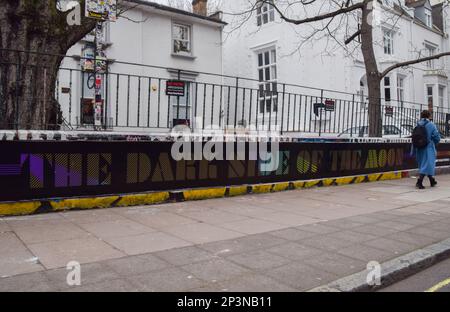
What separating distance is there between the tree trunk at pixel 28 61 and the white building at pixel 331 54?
12.6 meters

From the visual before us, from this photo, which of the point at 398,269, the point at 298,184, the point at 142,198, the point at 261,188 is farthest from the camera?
the point at 298,184

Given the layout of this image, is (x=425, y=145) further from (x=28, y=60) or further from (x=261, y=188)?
(x=28, y=60)

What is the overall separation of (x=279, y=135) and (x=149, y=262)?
574cm

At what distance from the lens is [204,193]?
8.12 metres

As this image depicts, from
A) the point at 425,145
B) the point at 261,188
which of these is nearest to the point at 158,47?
the point at 261,188

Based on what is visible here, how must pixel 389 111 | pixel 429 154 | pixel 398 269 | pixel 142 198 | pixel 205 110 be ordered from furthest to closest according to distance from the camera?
pixel 389 111 → pixel 429 154 → pixel 205 110 → pixel 142 198 → pixel 398 269

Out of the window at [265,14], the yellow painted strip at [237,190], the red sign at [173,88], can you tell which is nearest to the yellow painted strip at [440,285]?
the yellow painted strip at [237,190]

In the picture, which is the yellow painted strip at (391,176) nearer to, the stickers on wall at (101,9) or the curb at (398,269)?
the curb at (398,269)

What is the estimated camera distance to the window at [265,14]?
2453 cm

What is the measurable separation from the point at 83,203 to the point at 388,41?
25608mm

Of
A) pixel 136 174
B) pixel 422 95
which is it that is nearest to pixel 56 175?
pixel 136 174

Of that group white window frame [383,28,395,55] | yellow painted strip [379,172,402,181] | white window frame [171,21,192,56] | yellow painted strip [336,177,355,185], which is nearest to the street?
yellow painted strip [336,177,355,185]

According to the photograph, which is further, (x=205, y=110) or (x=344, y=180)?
(x=344, y=180)

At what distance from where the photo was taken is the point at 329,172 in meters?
10.6
